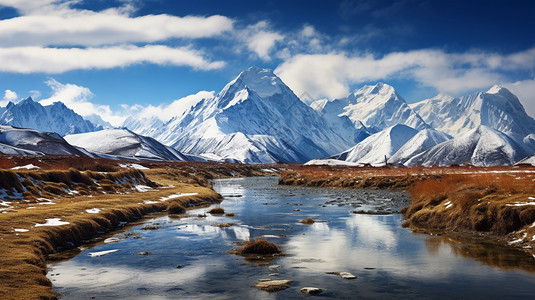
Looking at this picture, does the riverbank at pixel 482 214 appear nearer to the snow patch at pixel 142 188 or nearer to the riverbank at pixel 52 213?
the riverbank at pixel 52 213

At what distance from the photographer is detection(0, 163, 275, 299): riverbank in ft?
67.3

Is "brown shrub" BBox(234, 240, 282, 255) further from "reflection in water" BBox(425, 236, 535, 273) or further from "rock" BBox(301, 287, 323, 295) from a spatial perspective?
"reflection in water" BBox(425, 236, 535, 273)

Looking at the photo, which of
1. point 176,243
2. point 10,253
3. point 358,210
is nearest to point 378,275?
point 176,243

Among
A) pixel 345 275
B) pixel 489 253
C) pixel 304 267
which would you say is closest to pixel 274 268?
pixel 304 267

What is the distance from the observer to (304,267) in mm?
24219

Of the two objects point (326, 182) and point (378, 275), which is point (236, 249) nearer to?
point (378, 275)

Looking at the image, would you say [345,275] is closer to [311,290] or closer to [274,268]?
[311,290]

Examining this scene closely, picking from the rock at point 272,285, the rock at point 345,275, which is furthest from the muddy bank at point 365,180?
the rock at point 272,285

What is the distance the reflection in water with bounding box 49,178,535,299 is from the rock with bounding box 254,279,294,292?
0.46 m

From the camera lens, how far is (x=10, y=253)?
909 inches

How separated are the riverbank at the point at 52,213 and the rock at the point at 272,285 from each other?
887 centimetres

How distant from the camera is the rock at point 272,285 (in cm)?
2011

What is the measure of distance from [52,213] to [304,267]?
22695 millimetres

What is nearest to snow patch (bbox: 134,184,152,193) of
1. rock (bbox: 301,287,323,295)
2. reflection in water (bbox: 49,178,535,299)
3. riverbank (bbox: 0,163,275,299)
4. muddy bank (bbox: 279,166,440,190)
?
riverbank (bbox: 0,163,275,299)
